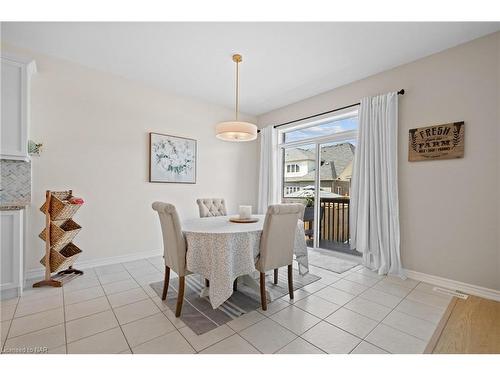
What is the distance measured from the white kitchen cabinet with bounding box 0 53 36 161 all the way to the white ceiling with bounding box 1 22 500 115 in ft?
1.21

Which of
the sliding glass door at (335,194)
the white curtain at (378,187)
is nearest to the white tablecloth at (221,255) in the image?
the white curtain at (378,187)

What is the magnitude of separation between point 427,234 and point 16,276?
4.32m

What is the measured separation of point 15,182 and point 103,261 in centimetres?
136

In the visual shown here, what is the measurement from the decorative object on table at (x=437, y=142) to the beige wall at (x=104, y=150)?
3.17 m

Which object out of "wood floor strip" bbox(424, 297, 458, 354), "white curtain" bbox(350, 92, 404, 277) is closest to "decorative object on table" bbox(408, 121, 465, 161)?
"white curtain" bbox(350, 92, 404, 277)

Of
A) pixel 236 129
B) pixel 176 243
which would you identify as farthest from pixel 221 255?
pixel 236 129

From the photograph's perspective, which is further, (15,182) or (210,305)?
(15,182)

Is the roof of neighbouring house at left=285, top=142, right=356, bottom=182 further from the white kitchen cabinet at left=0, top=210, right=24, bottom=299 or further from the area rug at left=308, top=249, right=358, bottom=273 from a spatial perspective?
the white kitchen cabinet at left=0, top=210, right=24, bottom=299

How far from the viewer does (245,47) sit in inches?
99.6

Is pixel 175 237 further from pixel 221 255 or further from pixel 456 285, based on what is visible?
pixel 456 285

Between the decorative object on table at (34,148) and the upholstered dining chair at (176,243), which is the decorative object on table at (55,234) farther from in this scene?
the upholstered dining chair at (176,243)
